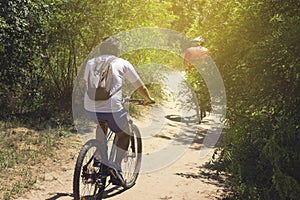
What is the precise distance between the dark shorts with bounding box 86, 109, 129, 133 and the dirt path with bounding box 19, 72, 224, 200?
855 mm

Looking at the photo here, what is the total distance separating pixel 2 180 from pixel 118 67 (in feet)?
6.64

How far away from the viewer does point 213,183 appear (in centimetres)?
623

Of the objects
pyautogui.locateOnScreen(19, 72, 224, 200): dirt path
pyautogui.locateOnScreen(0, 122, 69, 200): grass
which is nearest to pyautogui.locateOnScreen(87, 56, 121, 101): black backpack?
pyautogui.locateOnScreen(19, 72, 224, 200): dirt path

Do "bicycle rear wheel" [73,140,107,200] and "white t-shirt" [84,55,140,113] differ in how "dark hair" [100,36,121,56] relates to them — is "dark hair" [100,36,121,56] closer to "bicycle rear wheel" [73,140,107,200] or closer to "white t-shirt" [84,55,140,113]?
"white t-shirt" [84,55,140,113]

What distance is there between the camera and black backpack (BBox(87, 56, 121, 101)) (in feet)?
16.3

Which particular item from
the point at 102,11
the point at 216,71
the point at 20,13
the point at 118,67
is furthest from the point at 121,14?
the point at 118,67

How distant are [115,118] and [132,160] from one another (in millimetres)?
1206

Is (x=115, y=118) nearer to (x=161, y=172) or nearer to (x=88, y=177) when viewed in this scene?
(x=88, y=177)

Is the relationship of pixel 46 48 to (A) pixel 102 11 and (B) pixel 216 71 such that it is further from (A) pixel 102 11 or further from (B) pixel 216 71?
(B) pixel 216 71

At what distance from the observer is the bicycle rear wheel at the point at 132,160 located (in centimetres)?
588

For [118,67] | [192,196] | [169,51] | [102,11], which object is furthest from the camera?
[169,51]

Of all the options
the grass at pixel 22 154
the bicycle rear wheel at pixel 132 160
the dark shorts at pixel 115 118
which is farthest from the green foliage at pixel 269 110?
the grass at pixel 22 154

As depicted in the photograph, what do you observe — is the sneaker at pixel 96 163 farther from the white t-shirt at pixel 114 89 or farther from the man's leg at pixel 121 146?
the white t-shirt at pixel 114 89

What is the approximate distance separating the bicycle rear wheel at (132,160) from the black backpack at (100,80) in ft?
3.10
